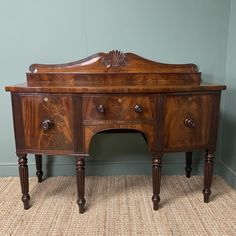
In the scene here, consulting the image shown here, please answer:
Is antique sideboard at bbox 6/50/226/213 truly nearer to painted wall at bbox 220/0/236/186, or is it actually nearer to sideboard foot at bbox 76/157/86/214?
sideboard foot at bbox 76/157/86/214

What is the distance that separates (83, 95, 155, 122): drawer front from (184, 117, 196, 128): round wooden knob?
0.58 ft

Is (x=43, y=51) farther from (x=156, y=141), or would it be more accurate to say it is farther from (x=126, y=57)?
(x=156, y=141)

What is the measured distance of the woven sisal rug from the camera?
128 cm

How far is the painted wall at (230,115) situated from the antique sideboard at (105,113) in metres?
0.41

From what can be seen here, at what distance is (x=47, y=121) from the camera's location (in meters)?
1.29

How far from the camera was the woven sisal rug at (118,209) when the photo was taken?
1276 millimetres

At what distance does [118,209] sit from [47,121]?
0.64 m

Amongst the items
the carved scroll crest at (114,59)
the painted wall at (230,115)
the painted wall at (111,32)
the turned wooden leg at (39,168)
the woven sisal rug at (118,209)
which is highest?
the painted wall at (111,32)

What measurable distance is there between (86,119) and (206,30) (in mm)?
1041

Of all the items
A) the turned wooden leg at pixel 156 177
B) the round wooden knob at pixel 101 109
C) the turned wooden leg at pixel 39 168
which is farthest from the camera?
the turned wooden leg at pixel 39 168

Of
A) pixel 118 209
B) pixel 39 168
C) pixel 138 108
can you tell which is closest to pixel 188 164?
pixel 118 209

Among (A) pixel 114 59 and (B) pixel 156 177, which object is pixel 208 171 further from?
(A) pixel 114 59

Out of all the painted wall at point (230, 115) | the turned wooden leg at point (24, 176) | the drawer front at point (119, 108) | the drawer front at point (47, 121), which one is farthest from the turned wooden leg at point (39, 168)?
the painted wall at point (230, 115)

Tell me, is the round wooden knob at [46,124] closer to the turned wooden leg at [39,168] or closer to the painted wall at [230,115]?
the turned wooden leg at [39,168]
